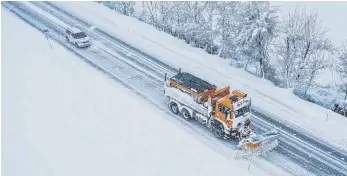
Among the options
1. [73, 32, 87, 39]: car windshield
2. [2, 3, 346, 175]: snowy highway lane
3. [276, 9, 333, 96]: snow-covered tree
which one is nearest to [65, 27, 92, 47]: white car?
[73, 32, 87, 39]: car windshield

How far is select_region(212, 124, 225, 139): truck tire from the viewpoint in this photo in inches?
1010

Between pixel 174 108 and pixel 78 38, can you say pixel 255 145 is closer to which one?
pixel 174 108

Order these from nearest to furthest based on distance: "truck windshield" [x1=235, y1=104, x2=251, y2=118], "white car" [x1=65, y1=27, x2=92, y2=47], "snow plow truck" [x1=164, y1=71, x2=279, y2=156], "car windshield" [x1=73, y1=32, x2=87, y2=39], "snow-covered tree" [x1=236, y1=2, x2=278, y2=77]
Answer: "snow plow truck" [x1=164, y1=71, x2=279, y2=156] → "truck windshield" [x1=235, y1=104, x2=251, y2=118] → "snow-covered tree" [x1=236, y1=2, x2=278, y2=77] → "white car" [x1=65, y1=27, x2=92, y2=47] → "car windshield" [x1=73, y1=32, x2=87, y2=39]

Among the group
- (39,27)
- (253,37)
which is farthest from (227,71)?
(39,27)

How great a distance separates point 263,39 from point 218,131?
10437mm

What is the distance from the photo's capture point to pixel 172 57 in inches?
1459

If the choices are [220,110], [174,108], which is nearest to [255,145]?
[220,110]

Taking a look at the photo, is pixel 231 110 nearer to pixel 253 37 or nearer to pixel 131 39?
pixel 253 37

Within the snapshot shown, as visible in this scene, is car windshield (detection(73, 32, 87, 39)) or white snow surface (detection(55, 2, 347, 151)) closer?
white snow surface (detection(55, 2, 347, 151))

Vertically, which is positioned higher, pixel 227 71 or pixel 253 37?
pixel 253 37

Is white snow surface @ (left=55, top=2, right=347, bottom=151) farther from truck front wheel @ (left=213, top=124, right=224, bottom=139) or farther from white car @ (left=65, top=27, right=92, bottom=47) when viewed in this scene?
truck front wheel @ (left=213, top=124, right=224, bottom=139)

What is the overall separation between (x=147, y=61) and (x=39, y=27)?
47.6ft

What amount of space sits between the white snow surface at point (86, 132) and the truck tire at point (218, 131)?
4.31ft

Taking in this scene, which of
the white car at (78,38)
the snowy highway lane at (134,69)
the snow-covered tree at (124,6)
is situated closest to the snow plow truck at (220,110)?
the snowy highway lane at (134,69)
